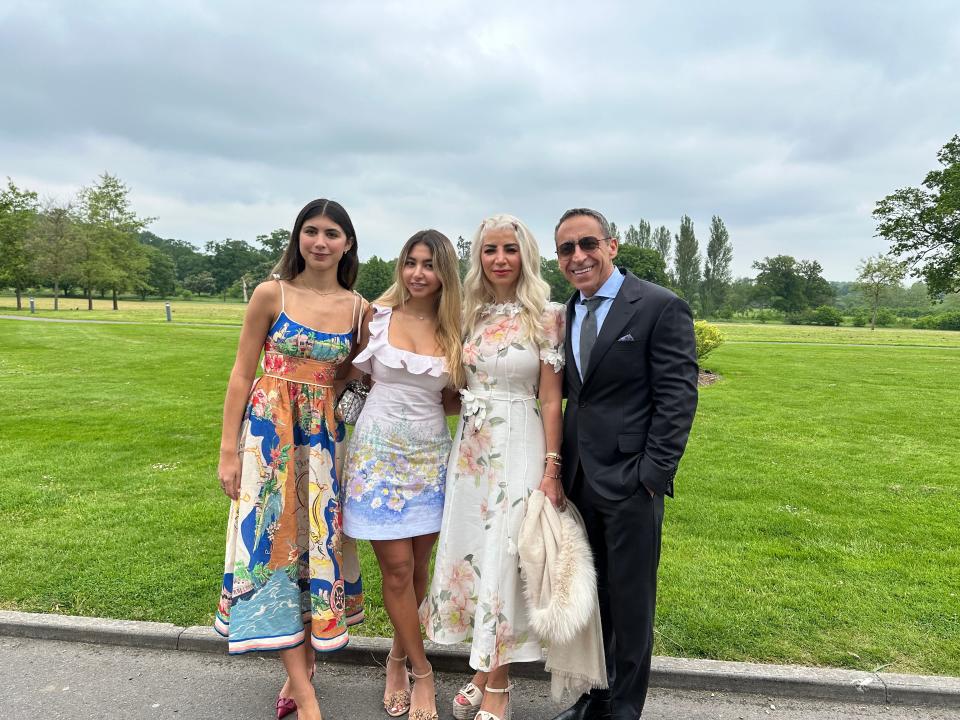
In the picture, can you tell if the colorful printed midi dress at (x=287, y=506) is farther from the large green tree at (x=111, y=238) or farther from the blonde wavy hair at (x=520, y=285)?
the large green tree at (x=111, y=238)

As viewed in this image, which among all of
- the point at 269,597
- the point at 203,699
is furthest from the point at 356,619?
the point at 203,699

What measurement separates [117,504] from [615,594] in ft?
16.6

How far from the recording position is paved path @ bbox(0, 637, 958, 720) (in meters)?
2.94

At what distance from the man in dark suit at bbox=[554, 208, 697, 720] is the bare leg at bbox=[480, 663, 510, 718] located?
1.67 ft

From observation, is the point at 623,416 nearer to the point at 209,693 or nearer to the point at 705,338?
the point at 209,693

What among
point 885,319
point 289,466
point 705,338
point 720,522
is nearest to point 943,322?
point 885,319

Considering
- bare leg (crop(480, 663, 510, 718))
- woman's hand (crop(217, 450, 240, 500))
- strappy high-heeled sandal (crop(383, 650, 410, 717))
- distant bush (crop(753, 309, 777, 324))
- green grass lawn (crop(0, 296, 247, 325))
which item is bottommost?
strappy high-heeled sandal (crop(383, 650, 410, 717))

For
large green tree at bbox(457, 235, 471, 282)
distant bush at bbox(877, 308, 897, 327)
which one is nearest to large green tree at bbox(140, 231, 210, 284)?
distant bush at bbox(877, 308, 897, 327)

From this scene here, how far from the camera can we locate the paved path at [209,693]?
9.63 ft

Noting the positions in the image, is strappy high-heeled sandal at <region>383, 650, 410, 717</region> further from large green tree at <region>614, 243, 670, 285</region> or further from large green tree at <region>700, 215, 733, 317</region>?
large green tree at <region>700, 215, 733, 317</region>

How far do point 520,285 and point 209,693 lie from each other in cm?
266

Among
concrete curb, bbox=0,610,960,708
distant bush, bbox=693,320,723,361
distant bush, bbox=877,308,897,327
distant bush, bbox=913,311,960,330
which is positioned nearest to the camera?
concrete curb, bbox=0,610,960,708

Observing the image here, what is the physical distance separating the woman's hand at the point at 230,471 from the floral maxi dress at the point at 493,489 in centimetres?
103

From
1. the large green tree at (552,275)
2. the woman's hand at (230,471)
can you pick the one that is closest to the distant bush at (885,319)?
the large green tree at (552,275)
